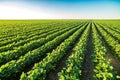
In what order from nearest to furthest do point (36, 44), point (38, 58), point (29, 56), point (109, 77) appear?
point (109, 77) → point (29, 56) → point (38, 58) → point (36, 44)

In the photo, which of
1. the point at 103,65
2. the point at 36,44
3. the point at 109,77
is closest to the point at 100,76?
the point at 109,77

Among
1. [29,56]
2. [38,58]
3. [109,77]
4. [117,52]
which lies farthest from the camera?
[117,52]

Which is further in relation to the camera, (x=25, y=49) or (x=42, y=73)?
(x=25, y=49)

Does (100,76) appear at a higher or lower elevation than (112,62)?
higher

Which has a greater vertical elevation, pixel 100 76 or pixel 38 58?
pixel 100 76

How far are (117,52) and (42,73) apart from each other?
730 centimetres

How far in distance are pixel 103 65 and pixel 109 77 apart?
3.46 ft

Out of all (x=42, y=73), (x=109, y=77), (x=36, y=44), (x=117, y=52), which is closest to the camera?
(x=109, y=77)

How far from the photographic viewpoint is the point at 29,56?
11039 mm

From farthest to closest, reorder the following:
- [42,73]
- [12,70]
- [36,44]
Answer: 1. [36,44]
2. [12,70]
3. [42,73]

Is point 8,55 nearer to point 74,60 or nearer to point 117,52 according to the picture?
point 74,60

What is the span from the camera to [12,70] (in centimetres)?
879

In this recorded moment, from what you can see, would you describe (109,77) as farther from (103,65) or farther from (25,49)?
(25,49)

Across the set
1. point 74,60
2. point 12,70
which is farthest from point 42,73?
point 74,60
